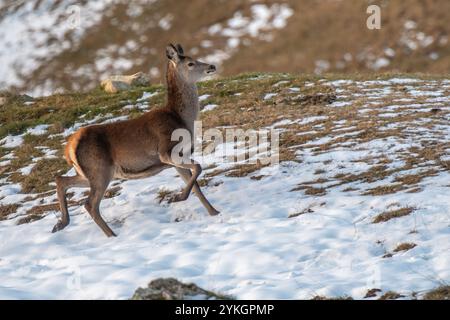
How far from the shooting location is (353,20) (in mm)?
79188

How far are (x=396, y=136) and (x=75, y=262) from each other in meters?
7.65

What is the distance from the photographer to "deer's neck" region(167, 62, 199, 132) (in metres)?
13.1

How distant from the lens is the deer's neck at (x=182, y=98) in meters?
13.1

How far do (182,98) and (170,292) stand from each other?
642cm

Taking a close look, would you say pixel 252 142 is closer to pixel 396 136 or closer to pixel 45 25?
pixel 396 136

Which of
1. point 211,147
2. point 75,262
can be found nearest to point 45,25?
point 211,147

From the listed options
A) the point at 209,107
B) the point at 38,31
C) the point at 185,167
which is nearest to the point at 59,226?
the point at 185,167

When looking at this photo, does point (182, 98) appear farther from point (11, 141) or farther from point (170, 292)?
point (11, 141)

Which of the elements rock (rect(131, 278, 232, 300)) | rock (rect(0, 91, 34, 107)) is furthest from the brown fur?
rock (rect(0, 91, 34, 107))

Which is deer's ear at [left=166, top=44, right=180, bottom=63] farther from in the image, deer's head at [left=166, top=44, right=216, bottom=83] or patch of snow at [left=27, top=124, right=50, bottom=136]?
patch of snow at [left=27, top=124, right=50, bottom=136]

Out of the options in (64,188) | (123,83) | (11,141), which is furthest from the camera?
(123,83)

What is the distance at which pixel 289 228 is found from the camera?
11.2 metres

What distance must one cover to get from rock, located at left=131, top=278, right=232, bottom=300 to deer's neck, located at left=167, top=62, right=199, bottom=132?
19.1 ft

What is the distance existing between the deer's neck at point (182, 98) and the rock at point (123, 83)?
1320 centimetres
